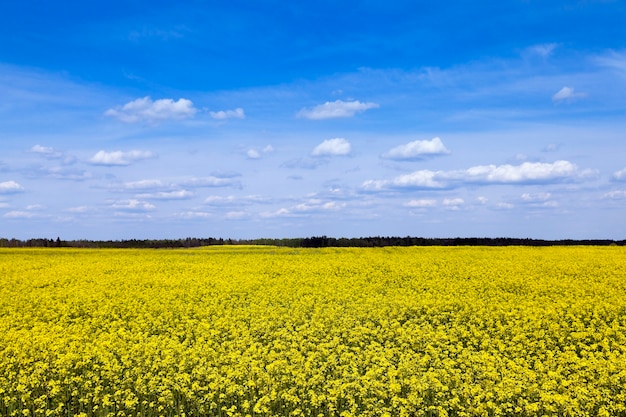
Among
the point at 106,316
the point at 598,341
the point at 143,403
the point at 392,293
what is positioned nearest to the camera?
the point at 143,403

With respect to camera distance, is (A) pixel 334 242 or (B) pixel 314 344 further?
(A) pixel 334 242

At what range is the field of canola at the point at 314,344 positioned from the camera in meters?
10.7

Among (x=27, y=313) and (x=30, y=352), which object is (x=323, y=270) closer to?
(x=27, y=313)

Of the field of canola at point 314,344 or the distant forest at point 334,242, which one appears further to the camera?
the distant forest at point 334,242

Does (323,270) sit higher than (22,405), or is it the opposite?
(323,270)

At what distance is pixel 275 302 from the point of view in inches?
810

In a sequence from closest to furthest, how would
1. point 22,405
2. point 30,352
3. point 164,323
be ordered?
point 22,405 < point 30,352 < point 164,323

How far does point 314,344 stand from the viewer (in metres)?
14.0

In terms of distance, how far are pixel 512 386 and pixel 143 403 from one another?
7.00 metres

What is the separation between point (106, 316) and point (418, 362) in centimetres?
1201

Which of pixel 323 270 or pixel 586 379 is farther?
pixel 323 270

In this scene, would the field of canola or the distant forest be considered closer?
the field of canola

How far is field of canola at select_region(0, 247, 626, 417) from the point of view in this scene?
10695 mm

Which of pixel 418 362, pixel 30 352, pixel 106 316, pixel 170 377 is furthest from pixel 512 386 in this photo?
pixel 106 316
